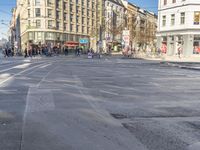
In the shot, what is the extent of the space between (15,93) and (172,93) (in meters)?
5.51

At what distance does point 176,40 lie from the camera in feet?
161

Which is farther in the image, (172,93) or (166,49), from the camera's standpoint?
(166,49)

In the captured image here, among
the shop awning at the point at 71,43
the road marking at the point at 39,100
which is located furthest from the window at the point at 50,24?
the road marking at the point at 39,100

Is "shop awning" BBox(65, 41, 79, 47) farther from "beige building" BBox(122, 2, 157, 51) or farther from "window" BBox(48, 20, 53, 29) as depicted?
"beige building" BBox(122, 2, 157, 51)

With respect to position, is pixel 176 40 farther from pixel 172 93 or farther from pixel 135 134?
pixel 135 134

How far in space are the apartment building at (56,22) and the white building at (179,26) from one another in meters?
30.6

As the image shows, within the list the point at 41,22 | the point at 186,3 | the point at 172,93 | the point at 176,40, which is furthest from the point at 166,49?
the point at 172,93

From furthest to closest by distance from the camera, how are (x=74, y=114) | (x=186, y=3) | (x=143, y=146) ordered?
(x=186, y=3) < (x=74, y=114) < (x=143, y=146)

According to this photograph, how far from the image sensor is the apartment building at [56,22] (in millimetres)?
73188

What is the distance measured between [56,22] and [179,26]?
121 ft

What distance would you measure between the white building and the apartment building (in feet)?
100

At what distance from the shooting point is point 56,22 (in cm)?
7594

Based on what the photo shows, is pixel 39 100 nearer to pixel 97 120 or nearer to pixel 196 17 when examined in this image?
pixel 97 120

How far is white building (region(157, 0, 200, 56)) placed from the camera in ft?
152
